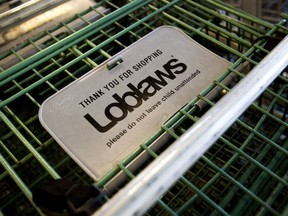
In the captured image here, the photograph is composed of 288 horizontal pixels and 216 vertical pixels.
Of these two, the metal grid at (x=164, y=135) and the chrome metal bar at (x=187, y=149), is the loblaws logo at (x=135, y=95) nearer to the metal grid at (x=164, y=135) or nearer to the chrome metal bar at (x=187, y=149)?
the metal grid at (x=164, y=135)

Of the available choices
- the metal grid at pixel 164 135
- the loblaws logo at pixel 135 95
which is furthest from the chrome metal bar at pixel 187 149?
the loblaws logo at pixel 135 95

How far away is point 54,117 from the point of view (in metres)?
1.20

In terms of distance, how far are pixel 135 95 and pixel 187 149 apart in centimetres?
46

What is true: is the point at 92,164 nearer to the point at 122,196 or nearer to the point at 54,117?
the point at 54,117

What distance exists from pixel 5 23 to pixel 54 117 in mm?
592

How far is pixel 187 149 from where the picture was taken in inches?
32.4

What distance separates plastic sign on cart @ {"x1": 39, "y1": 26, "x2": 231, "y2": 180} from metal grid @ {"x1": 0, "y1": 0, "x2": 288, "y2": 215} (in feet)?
0.20

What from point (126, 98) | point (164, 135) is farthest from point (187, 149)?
point (126, 98)

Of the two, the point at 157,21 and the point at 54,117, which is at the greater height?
the point at 157,21

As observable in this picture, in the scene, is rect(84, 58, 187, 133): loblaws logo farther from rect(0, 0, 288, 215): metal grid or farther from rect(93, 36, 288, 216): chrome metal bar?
rect(93, 36, 288, 216): chrome metal bar

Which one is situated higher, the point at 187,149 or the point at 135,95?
the point at 135,95

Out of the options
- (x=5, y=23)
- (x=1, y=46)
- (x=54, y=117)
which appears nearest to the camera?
(x=54, y=117)

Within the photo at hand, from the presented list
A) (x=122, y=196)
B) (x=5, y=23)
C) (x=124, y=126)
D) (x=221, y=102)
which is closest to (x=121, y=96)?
(x=124, y=126)

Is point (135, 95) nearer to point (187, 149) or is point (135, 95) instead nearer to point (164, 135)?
point (164, 135)
